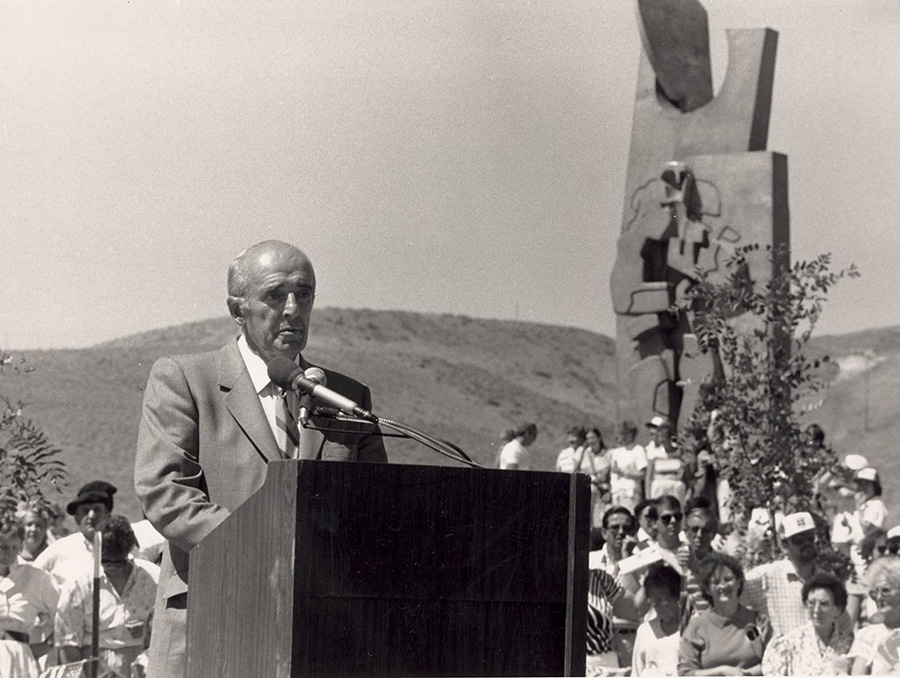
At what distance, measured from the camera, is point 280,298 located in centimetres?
359

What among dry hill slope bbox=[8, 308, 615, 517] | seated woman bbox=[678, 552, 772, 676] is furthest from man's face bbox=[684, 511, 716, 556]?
dry hill slope bbox=[8, 308, 615, 517]

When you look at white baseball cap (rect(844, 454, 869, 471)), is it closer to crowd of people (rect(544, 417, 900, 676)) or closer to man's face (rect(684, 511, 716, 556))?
crowd of people (rect(544, 417, 900, 676))

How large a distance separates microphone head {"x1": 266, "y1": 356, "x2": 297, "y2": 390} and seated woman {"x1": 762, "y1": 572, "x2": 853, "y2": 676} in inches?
155

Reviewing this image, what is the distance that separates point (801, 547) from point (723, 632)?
101 centimetres

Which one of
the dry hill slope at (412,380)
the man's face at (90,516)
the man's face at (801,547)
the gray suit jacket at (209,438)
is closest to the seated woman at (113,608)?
the man's face at (90,516)

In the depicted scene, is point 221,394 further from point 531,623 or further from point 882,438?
point 882,438

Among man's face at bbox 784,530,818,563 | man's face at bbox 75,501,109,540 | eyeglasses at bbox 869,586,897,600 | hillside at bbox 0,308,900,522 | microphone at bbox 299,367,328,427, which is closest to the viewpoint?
microphone at bbox 299,367,328,427

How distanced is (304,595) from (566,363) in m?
25.5

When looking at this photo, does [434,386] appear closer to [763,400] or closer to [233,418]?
[763,400]

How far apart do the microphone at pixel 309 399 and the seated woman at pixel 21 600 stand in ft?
13.9

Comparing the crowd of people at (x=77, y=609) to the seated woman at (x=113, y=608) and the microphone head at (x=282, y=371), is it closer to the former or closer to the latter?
the seated woman at (x=113, y=608)

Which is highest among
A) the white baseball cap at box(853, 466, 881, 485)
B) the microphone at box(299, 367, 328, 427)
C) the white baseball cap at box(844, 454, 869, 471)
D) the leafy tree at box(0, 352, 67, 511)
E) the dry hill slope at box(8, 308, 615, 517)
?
the dry hill slope at box(8, 308, 615, 517)

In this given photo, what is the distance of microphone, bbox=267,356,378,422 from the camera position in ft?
10.2

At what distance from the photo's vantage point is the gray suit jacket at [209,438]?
3.52m
